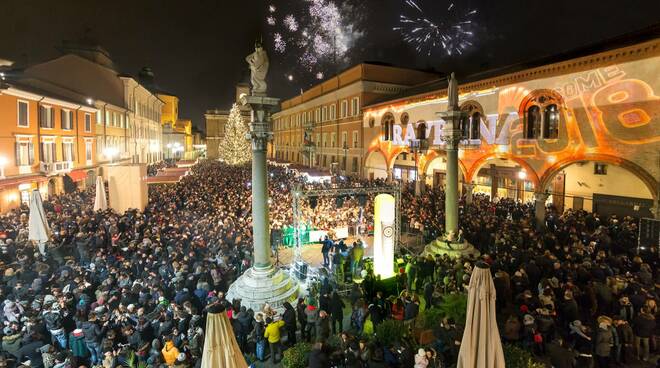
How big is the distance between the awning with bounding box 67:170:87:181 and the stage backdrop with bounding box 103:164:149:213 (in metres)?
9.89

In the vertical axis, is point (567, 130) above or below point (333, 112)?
below

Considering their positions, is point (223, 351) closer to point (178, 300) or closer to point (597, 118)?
point (178, 300)

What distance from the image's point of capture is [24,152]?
21.3 metres

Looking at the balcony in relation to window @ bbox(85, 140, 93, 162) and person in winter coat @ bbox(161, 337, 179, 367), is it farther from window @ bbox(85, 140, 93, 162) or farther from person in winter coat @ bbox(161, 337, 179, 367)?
person in winter coat @ bbox(161, 337, 179, 367)

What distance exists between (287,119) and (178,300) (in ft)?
194

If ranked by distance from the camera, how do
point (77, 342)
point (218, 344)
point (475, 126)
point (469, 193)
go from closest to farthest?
point (218, 344), point (77, 342), point (475, 126), point (469, 193)

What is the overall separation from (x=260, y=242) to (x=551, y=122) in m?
16.5

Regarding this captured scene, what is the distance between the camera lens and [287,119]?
66.0 meters

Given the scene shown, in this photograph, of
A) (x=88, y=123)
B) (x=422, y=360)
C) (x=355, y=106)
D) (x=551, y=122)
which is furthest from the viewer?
(x=355, y=106)

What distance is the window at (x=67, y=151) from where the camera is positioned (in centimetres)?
2599

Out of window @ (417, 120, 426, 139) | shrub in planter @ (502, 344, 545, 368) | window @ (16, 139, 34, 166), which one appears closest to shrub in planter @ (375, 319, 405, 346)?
shrub in planter @ (502, 344, 545, 368)

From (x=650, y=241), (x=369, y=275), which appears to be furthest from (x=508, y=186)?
(x=369, y=275)

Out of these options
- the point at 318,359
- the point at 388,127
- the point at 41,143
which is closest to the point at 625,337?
the point at 318,359

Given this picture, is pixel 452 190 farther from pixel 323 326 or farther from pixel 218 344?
pixel 218 344
